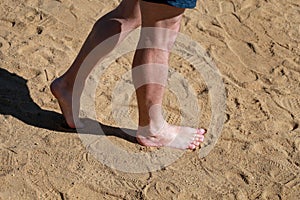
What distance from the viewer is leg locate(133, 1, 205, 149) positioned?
308 cm

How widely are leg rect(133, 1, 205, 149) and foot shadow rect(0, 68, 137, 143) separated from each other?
17cm

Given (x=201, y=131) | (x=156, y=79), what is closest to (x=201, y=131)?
(x=201, y=131)

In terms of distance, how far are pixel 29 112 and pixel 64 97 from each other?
29cm

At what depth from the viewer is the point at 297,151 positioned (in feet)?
12.0

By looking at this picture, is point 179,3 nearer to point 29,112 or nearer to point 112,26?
point 112,26

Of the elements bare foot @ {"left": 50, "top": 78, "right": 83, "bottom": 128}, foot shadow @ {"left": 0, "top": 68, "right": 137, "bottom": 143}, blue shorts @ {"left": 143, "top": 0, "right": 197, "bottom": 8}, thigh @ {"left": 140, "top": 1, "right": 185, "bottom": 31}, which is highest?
blue shorts @ {"left": 143, "top": 0, "right": 197, "bottom": 8}

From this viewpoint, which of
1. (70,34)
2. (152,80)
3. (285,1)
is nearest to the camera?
(152,80)

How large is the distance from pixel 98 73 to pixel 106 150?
0.70 meters

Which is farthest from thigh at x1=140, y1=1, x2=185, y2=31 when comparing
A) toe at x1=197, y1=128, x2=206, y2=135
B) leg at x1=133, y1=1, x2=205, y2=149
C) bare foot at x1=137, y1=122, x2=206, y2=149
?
toe at x1=197, y1=128, x2=206, y2=135

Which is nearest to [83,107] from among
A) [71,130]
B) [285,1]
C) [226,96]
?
[71,130]

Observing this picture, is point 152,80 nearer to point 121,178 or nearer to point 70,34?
point 121,178

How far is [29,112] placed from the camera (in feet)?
12.2

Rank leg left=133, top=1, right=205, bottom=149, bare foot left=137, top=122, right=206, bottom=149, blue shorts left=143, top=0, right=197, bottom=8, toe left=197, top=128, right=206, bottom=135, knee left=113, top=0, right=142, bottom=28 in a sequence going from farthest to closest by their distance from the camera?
1. toe left=197, top=128, right=206, bottom=135
2. bare foot left=137, top=122, right=206, bottom=149
3. knee left=113, top=0, right=142, bottom=28
4. leg left=133, top=1, right=205, bottom=149
5. blue shorts left=143, top=0, right=197, bottom=8

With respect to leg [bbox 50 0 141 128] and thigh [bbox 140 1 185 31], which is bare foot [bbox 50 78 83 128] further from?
thigh [bbox 140 1 185 31]
